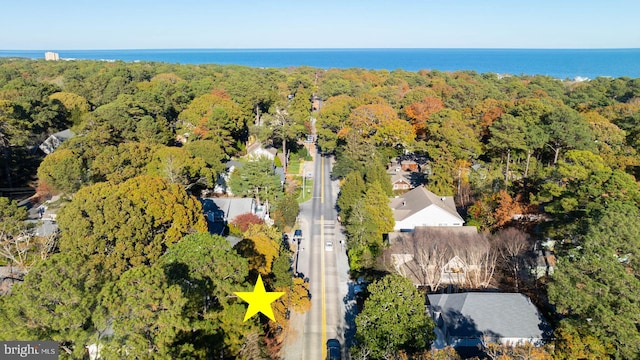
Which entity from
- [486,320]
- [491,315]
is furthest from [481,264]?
[486,320]

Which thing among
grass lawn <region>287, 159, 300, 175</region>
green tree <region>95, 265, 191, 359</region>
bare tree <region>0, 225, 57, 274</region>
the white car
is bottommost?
the white car

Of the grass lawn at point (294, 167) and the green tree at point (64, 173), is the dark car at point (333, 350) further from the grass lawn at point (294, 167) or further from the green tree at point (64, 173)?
the grass lawn at point (294, 167)

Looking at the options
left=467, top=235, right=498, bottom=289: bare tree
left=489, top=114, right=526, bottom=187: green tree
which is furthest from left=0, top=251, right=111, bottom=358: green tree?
left=489, top=114, right=526, bottom=187: green tree

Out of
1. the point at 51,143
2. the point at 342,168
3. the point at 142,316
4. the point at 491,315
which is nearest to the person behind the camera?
the point at 142,316

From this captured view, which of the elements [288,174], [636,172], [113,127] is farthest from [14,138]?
[636,172]

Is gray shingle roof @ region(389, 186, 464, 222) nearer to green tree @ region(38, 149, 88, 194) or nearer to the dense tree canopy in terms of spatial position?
the dense tree canopy

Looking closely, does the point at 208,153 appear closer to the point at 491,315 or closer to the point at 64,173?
the point at 64,173
